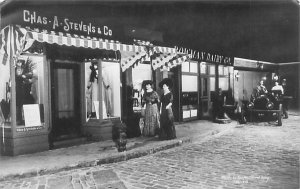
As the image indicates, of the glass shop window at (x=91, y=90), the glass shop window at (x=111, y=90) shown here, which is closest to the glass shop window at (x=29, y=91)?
the glass shop window at (x=91, y=90)

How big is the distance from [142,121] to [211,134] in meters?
2.64

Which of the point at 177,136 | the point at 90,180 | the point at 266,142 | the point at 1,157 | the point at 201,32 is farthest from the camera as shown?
the point at 201,32

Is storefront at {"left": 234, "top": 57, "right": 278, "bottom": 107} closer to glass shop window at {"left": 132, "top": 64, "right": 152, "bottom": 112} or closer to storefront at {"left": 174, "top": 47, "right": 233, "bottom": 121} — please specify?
storefront at {"left": 174, "top": 47, "right": 233, "bottom": 121}

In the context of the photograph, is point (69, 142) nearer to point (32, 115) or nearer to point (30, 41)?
point (32, 115)

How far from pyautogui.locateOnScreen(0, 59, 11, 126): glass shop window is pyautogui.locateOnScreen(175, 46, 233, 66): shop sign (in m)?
7.85

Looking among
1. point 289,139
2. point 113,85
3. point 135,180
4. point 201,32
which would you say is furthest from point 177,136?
point 201,32

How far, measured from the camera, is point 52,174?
617 cm

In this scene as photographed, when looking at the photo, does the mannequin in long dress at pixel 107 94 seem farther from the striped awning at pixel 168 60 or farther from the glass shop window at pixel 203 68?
the glass shop window at pixel 203 68

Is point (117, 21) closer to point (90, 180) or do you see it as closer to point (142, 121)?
point (142, 121)

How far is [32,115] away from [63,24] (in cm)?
274

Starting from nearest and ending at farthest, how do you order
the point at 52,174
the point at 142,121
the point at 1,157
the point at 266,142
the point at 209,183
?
the point at 209,183, the point at 52,174, the point at 1,157, the point at 266,142, the point at 142,121

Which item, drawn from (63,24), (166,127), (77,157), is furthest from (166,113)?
(63,24)

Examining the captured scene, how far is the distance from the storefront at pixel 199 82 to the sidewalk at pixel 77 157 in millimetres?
4355

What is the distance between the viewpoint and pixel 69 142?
888 cm
